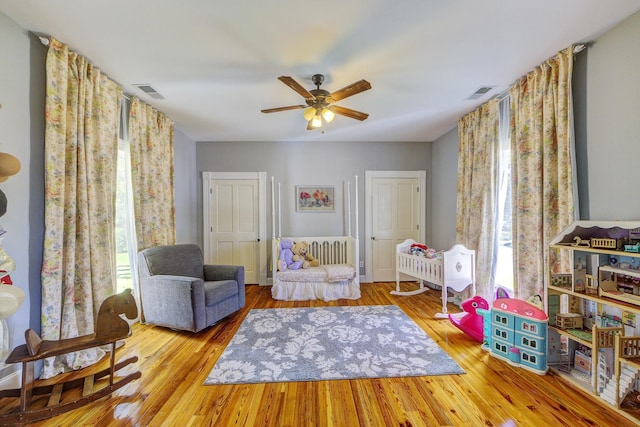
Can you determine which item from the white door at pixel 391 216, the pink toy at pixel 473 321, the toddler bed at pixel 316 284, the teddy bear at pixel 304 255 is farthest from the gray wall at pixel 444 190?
the teddy bear at pixel 304 255

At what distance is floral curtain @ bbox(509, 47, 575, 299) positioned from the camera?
207cm

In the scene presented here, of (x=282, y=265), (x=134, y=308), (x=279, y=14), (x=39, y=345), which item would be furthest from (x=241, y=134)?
(x=39, y=345)

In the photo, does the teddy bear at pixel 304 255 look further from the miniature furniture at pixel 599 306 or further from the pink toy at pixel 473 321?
the miniature furniture at pixel 599 306

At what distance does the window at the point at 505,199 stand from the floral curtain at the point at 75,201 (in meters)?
3.98

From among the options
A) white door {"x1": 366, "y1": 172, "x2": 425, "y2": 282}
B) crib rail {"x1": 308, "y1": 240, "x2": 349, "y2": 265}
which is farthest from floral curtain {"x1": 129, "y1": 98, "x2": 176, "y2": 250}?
white door {"x1": 366, "y1": 172, "x2": 425, "y2": 282}

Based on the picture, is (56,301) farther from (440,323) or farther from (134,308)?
(440,323)

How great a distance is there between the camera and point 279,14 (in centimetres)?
166

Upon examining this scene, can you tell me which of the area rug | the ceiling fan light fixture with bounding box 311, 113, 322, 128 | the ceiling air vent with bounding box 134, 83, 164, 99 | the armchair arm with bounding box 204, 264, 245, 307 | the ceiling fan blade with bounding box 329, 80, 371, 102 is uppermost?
the ceiling air vent with bounding box 134, 83, 164, 99

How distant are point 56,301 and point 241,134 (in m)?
2.98

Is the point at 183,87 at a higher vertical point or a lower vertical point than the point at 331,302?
higher

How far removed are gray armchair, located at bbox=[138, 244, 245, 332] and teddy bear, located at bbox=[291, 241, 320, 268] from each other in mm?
965

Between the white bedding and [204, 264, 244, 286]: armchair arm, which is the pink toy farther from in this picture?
[204, 264, 244, 286]: armchair arm

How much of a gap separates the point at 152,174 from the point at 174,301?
1.53 m

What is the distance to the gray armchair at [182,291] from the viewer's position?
2.64 meters
